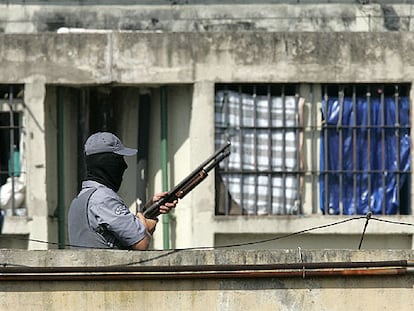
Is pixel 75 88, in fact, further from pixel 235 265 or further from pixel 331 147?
pixel 235 265

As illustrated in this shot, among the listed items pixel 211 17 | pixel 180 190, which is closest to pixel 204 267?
pixel 180 190

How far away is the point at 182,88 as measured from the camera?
54.5 ft

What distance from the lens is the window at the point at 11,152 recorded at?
53.7 ft

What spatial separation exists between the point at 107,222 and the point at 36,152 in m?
8.51

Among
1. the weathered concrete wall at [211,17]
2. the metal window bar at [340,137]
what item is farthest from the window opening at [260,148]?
the weathered concrete wall at [211,17]

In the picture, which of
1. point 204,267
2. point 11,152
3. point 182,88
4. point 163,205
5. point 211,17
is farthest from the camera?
point 211,17

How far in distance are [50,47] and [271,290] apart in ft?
28.1

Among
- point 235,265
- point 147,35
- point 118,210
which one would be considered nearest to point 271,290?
point 235,265

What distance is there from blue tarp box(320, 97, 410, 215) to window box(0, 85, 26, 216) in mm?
3438

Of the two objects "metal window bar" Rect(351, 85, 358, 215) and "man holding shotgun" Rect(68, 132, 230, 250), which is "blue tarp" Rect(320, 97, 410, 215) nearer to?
"metal window bar" Rect(351, 85, 358, 215)

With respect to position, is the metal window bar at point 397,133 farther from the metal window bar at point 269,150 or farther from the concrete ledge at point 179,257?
the concrete ledge at point 179,257

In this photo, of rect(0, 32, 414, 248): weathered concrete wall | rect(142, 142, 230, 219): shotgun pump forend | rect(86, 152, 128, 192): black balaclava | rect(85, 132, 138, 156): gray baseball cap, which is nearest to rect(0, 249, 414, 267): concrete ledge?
rect(86, 152, 128, 192): black balaclava

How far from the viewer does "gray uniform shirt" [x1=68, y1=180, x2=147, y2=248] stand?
26.1ft

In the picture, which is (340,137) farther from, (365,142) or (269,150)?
(269,150)
